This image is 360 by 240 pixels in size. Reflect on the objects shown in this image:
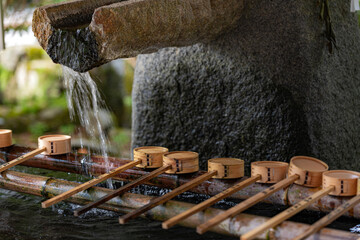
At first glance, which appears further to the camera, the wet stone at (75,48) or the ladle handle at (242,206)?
the wet stone at (75,48)

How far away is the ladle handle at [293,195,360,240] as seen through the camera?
2.08 meters

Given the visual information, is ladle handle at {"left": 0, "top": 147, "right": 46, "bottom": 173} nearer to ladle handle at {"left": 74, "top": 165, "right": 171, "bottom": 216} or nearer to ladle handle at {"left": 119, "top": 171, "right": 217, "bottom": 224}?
ladle handle at {"left": 74, "top": 165, "right": 171, "bottom": 216}

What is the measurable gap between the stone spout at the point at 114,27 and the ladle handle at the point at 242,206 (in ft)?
3.72

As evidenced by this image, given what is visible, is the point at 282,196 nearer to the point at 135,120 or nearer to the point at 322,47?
the point at 322,47

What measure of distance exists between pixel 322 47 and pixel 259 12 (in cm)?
58

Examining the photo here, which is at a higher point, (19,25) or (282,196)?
(19,25)

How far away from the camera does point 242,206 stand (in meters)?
2.34

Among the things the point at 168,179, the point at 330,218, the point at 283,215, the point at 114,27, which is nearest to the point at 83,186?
the point at 168,179

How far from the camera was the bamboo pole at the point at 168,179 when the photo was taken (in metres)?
2.65

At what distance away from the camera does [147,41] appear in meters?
2.91

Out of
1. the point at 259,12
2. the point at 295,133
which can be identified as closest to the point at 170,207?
the point at 295,133

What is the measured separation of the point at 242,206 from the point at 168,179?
883mm

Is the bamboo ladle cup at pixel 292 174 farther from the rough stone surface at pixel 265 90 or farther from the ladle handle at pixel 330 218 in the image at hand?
the rough stone surface at pixel 265 90

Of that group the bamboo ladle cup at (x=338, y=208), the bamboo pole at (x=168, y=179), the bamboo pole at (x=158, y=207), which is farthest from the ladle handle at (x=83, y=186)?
the bamboo ladle cup at (x=338, y=208)
